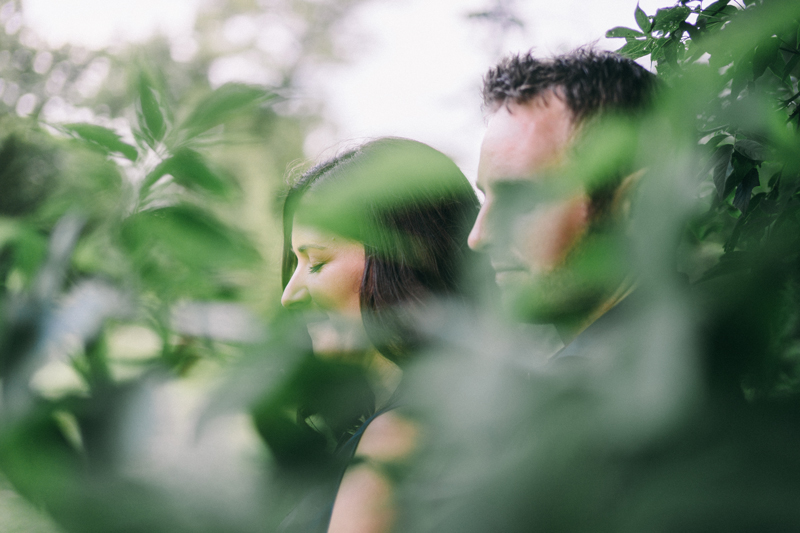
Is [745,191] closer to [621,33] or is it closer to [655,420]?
[621,33]

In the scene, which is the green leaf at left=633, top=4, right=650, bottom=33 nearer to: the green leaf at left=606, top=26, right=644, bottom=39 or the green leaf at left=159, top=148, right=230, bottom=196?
the green leaf at left=606, top=26, right=644, bottom=39

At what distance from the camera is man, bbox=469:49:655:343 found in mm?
245

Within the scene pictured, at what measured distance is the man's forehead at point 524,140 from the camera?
1.12 feet

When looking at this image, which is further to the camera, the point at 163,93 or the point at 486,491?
the point at 163,93

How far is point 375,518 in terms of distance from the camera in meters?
0.33

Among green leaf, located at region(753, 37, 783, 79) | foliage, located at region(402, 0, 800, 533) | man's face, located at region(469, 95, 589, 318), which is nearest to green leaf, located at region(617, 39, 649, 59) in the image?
green leaf, located at region(753, 37, 783, 79)

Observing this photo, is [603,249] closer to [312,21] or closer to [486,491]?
[486,491]

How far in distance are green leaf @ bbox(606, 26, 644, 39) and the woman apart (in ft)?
0.70

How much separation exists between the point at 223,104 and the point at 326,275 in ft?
0.94

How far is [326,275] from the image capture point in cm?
54

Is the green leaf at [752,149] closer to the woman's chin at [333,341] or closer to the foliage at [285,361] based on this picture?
the foliage at [285,361]

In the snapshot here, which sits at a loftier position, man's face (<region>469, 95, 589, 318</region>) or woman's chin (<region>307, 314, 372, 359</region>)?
man's face (<region>469, 95, 589, 318</region>)

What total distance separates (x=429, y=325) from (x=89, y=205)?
0.22m

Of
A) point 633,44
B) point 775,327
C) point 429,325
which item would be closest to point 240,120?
point 429,325
